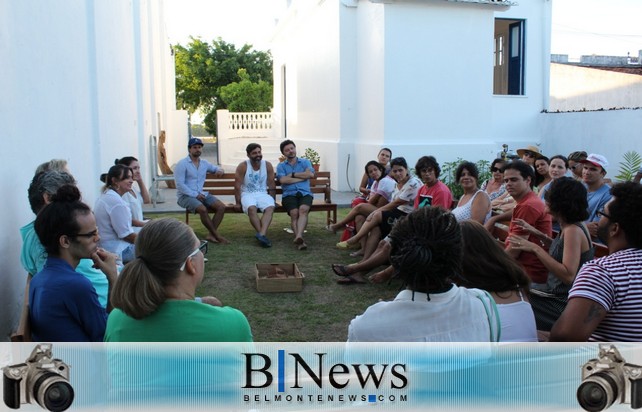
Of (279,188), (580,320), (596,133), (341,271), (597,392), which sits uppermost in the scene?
(596,133)

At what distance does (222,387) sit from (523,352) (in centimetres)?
120

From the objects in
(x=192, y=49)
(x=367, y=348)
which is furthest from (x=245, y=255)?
(x=192, y=49)

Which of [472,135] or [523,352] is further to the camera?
[472,135]

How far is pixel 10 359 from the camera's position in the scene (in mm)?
2729

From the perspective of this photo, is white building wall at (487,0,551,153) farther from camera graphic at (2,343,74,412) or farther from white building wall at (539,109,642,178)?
camera graphic at (2,343,74,412)

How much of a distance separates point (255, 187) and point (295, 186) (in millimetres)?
577

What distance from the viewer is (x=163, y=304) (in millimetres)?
2137

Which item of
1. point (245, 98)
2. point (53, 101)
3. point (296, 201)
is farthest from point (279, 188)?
point (245, 98)

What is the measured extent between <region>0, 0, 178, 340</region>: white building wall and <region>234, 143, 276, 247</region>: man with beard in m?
1.80

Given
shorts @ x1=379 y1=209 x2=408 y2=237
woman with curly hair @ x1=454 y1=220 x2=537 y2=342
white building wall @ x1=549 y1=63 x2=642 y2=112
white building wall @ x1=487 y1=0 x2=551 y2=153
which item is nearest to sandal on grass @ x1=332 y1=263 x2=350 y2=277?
shorts @ x1=379 y1=209 x2=408 y2=237

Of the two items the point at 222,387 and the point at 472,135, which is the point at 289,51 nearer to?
the point at 472,135

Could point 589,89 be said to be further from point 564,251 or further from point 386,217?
point 564,251

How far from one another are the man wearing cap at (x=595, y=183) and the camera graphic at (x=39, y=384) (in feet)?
15.4

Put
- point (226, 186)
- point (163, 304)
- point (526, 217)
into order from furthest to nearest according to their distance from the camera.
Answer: point (226, 186)
point (526, 217)
point (163, 304)
